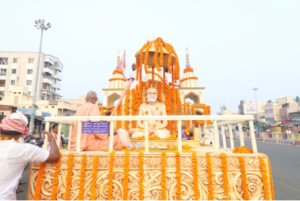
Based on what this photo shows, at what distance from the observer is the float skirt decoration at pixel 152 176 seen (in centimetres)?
264

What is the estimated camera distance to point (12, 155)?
84.7 inches

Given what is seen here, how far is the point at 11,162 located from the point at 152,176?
1.90 metres

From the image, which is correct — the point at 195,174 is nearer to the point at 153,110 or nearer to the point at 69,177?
the point at 69,177

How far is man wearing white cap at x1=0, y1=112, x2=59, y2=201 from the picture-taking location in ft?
6.95

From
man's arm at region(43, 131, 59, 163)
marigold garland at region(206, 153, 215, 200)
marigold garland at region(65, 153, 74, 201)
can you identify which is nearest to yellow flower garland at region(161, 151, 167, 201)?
marigold garland at region(206, 153, 215, 200)

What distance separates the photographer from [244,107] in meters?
61.2

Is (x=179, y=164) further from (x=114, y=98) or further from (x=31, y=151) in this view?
(x=114, y=98)

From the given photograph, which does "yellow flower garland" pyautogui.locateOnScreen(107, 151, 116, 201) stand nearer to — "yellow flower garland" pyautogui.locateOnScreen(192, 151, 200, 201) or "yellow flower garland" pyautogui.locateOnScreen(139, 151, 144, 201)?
"yellow flower garland" pyautogui.locateOnScreen(139, 151, 144, 201)

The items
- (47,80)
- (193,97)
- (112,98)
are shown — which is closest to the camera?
(112,98)

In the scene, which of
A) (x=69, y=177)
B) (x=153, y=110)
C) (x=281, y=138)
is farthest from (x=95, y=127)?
(x=281, y=138)

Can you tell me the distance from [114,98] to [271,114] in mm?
43341

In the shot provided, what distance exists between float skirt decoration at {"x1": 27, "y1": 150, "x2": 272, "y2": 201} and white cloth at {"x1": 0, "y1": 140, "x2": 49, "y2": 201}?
0.52m

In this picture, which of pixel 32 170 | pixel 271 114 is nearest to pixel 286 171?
pixel 32 170

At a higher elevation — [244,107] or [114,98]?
[244,107]
